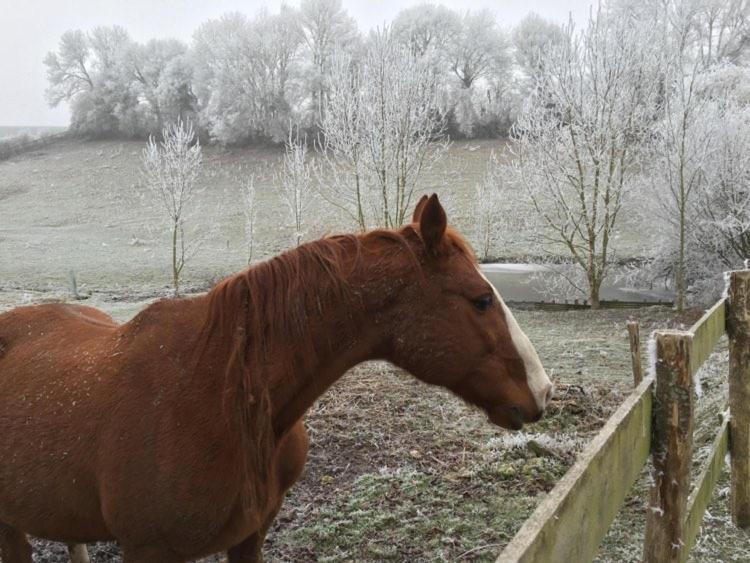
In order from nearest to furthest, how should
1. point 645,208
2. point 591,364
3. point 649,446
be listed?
point 649,446, point 591,364, point 645,208

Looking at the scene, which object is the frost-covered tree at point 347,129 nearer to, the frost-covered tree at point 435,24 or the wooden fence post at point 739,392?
the wooden fence post at point 739,392

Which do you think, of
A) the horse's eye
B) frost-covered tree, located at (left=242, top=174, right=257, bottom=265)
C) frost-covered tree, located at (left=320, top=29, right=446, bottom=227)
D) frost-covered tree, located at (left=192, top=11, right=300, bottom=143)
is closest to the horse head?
the horse's eye

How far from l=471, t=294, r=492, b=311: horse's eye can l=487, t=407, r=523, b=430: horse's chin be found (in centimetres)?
41

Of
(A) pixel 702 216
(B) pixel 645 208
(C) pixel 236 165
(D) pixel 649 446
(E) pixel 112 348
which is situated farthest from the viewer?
(C) pixel 236 165

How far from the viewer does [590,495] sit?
131 cm

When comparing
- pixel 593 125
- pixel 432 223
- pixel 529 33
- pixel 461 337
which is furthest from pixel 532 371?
pixel 529 33

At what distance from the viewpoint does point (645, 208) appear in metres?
17.5

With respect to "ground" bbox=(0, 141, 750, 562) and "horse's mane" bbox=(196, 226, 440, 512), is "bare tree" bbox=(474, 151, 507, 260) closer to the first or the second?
"ground" bbox=(0, 141, 750, 562)

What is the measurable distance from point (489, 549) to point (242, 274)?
255 cm

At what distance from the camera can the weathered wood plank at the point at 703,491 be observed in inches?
101

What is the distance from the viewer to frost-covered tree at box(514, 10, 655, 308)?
1511 cm

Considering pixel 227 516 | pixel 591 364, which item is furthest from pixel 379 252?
pixel 591 364

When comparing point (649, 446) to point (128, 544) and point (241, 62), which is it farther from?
point (241, 62)

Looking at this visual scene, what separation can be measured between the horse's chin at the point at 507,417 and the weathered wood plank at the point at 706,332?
709 millimetres
